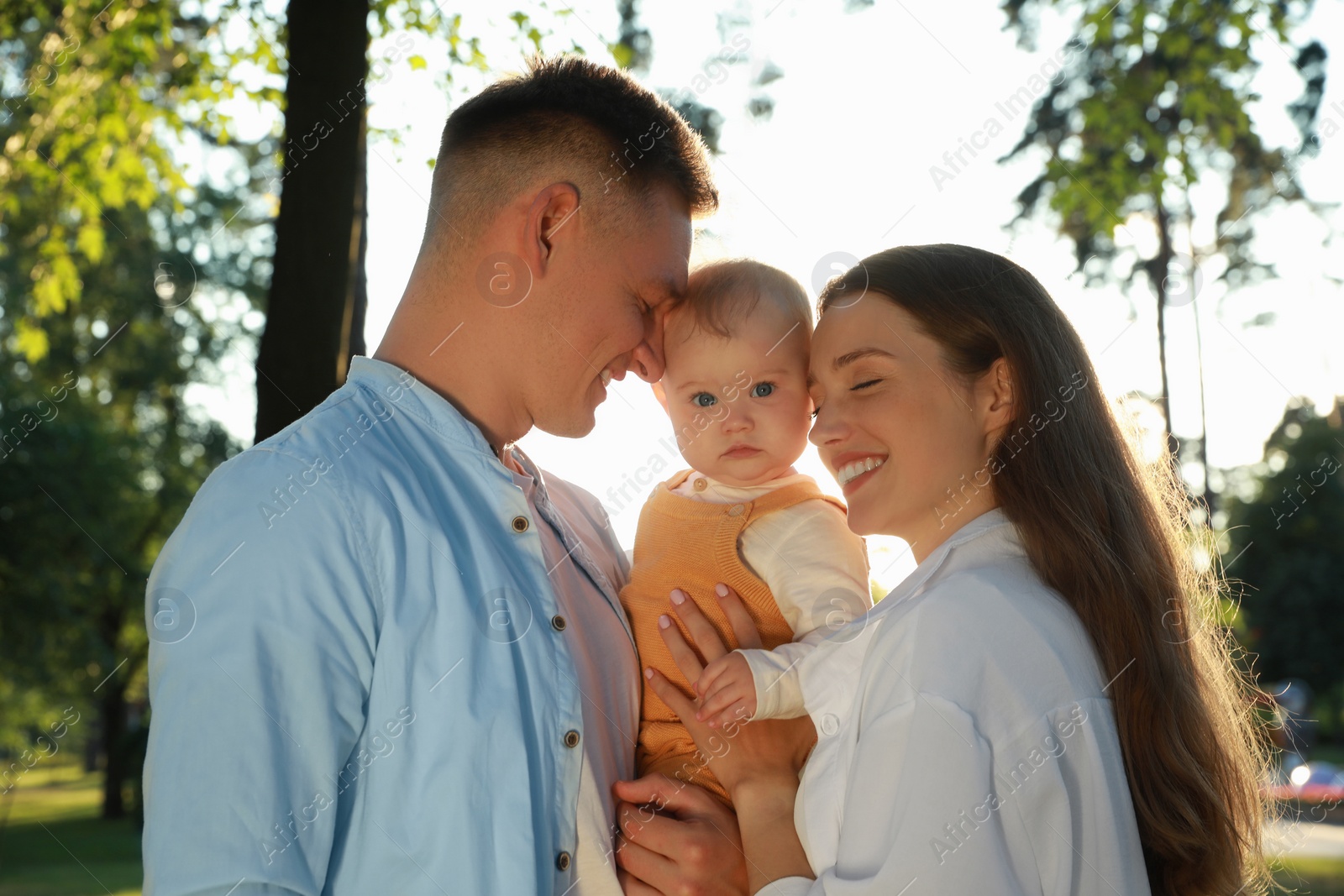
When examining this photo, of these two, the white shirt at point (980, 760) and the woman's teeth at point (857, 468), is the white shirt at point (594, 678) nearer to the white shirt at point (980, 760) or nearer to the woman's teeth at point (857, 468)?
the white shirt at point (980, 760)

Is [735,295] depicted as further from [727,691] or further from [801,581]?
[727,691]

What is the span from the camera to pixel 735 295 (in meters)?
3.08

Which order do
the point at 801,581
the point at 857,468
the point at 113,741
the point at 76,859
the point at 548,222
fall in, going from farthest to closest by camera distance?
the point at 113,741
the point at 76,859
the point at 801,581
the point at 857,468
the point at 548,222

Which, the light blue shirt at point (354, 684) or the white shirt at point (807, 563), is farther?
the white shirt at point (807, 563)

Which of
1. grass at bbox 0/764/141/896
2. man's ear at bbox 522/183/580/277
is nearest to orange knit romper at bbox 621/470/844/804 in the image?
man's ear at bbox 522/183/580/277

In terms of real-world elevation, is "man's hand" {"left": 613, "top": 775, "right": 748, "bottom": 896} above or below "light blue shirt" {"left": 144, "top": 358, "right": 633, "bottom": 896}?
below

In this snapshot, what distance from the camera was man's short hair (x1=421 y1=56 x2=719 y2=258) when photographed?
2555mm

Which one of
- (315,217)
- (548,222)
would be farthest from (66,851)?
(548,222)

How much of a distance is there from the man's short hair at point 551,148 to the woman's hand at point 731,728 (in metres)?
1.06

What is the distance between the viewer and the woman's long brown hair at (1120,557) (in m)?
2.32

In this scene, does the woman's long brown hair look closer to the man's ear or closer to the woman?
the woman

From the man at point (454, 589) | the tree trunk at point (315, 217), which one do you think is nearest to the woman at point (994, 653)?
the man at point (454, 589)

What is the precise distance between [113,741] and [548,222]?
24.4m

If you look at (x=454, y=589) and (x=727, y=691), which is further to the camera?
(x=727, y=691)
